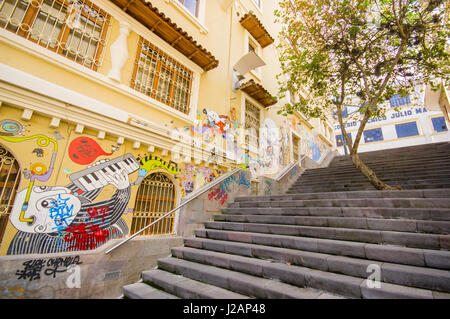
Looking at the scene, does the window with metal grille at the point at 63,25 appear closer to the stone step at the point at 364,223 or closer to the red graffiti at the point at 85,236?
the red graffiti at the point at 85,236

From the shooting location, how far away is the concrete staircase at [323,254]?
2498 mm

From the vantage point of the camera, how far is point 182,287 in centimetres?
313

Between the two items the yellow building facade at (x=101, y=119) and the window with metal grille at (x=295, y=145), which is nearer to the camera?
the yellow building facade at (x=101, y=119)

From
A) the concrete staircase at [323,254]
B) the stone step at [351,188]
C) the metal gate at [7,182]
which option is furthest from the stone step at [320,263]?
the stone step at [351,188]

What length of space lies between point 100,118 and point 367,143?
26745 millimetres

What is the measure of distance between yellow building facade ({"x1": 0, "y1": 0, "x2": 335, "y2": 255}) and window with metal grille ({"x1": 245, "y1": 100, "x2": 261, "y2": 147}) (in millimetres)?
1438

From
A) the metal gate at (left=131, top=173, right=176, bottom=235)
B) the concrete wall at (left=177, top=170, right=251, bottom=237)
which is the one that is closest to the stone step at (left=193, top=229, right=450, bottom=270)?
the concrete wall at (left=177, top=170, right=251, bottom=237)

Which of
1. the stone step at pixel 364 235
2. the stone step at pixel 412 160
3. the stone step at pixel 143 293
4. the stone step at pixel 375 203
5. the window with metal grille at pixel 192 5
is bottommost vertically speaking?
the stone step at pixel 143 293

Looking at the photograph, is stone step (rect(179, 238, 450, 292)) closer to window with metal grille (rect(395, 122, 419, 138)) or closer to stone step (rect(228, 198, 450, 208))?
stone step (rect(228, 198, 450, 208))

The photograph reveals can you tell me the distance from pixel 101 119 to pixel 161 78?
2.41 m

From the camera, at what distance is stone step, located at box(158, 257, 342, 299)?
258 cm

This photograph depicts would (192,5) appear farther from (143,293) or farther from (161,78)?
(143,293)

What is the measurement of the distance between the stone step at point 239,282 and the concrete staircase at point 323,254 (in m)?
0.01

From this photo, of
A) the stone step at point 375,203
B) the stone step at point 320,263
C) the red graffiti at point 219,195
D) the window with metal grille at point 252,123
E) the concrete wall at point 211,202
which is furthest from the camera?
the window with metal grille at point 252,123
